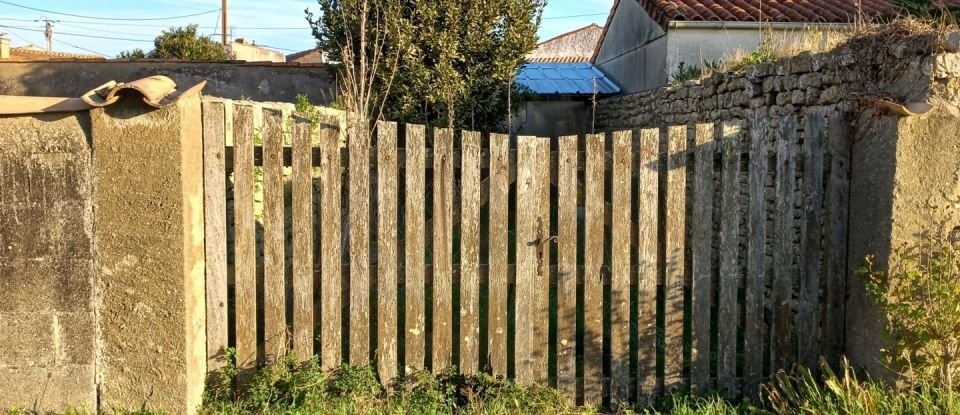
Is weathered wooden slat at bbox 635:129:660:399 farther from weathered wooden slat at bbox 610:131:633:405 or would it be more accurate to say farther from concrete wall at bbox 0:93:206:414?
concrete wall at bbox 0:93:206:414

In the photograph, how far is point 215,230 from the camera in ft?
11.3

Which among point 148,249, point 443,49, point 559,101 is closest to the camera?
point 148,249

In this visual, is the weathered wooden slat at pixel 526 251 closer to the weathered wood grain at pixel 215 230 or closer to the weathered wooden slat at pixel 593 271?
the weathered wooden slat at pixel 593 271

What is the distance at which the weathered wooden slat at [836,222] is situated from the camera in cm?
377

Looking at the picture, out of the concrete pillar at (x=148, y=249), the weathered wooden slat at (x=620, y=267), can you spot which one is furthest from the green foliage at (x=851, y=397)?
the concrete pillar at (x=148, y=249)

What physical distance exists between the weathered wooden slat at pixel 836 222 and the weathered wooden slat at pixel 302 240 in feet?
8.82

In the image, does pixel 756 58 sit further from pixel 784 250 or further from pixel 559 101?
pixel 559 101

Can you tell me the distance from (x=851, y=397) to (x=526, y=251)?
1686 mm

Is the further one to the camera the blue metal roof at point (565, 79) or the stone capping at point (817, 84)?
the blue metal roof at point (565, 79)

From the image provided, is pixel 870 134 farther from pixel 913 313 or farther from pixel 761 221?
pixel 913 313

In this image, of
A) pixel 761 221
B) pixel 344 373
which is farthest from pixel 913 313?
pixel 344 373

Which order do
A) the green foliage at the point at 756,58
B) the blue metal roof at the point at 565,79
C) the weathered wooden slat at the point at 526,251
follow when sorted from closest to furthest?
the weathered wooden slat at the point at 526,251 → the green foliage at the point at 756,58 → the blue metal roof at the point at 565,79

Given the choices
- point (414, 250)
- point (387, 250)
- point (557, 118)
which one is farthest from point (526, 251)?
point (557, 118)

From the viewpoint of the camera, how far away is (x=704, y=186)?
146 inches
